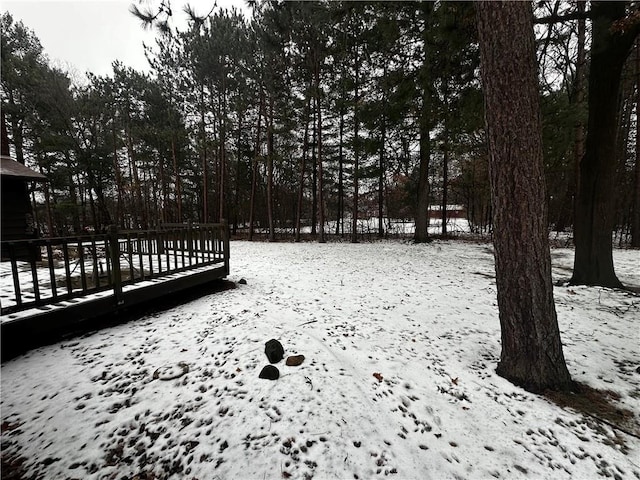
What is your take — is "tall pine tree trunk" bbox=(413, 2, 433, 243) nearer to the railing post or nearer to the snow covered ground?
the snow covered ground

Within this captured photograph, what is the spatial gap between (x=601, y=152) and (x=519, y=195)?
4367mm

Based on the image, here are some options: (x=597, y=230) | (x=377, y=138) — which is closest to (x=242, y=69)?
(x=377, y=138)

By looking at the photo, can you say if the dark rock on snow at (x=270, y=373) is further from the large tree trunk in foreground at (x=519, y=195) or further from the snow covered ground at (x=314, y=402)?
the large tree trunk in foreground at (x=519, y=195)

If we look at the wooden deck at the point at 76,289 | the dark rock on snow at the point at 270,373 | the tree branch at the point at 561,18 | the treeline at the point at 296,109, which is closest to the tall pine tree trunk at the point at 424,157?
the treeline at the point at 296,109

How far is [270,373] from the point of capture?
266 centimetres

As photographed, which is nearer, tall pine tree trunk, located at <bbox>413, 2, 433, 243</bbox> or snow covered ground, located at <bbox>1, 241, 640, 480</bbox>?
snow covered ground, located at <bbox>1, 241, 640, 480</bbox>

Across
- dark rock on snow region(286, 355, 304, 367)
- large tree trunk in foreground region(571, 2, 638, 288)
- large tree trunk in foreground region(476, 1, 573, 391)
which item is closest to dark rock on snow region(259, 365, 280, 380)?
dark rock on snow region(286, 355, 304, 367)

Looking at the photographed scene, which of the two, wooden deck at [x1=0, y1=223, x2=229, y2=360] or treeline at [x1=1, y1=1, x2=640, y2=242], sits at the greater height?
treeline at [x1=1, y1=1, x2=640, y2=242]

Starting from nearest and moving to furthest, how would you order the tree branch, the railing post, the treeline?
1. the railing post
2. the tree branch
3. the treeline

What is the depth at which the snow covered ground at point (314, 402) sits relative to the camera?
1.87 meters

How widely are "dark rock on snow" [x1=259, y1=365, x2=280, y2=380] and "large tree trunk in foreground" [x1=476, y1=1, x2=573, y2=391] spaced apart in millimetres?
2425

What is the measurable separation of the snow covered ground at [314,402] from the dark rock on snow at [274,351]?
0.26 feet

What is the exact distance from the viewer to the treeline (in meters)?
7.34

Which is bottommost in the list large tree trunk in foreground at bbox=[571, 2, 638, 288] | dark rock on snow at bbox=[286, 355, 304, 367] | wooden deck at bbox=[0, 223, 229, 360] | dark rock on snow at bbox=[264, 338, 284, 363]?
dark rock on snow at bbox=[286, 355, 304, 367]
